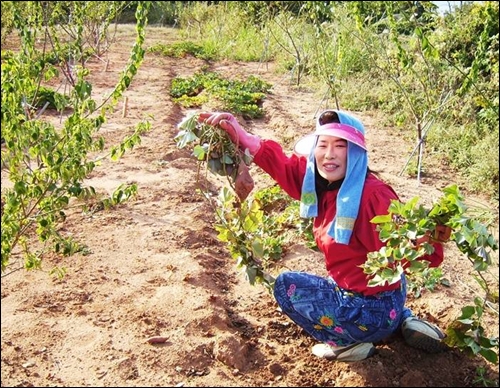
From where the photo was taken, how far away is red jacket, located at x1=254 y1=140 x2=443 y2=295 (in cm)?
245

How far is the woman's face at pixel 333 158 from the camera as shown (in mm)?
2494

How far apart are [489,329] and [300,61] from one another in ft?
23.4

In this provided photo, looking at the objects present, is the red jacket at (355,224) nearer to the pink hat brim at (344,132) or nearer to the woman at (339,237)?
the woman at (339,237)

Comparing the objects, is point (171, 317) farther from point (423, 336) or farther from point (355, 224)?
point (423, 336)

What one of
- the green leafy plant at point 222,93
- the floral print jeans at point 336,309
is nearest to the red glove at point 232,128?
the floral print jeans at point 336,309

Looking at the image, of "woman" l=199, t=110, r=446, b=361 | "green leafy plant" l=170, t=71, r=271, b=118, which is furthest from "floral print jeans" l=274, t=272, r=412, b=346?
"green leafy plant" l=170, t=71, r=271, b=118

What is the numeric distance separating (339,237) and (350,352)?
54 centimetres

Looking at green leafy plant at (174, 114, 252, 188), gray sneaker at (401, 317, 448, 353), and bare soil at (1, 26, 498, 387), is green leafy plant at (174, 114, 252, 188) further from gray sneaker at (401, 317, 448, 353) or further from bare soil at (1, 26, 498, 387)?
gray sneaker at (401, 317, 448, 353)

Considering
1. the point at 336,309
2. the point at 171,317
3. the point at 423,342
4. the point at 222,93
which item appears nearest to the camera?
the point at 336,309

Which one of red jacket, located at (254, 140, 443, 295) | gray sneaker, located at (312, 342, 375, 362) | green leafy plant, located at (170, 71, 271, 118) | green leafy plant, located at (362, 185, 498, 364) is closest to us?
green leafy plant, located at (362, 185, 498, 364)

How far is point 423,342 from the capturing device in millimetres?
2652

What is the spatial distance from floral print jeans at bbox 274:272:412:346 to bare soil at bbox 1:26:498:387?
0.13 metres

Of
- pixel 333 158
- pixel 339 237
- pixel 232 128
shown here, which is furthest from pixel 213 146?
pixel 339 237

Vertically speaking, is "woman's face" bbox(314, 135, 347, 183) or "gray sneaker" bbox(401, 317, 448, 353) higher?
"woman's face" bbox(314, 135, 347, 183)
